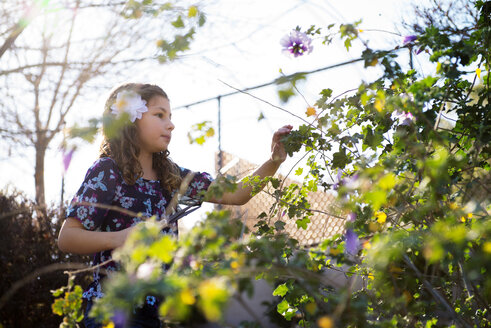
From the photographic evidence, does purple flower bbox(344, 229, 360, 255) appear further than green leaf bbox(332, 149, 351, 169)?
No

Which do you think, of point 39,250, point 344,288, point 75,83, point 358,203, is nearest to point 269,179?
point 358,203

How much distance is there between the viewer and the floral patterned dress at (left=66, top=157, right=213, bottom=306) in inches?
80.2

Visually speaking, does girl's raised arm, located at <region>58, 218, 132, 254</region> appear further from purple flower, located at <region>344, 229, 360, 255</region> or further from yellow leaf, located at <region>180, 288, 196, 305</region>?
yellow leaf, located at <region>180, 288, 196, 305</region>

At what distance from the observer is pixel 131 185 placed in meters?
2.22

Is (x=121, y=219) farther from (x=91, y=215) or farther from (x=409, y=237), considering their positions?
(x=409, y=237)

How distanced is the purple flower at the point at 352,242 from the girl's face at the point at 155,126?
3.30 feet

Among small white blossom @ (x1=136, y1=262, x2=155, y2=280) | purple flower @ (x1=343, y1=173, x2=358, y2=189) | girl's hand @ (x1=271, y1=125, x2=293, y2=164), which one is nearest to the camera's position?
small white blossom @ (x1=136, y1=262, x2=155, y2=280)

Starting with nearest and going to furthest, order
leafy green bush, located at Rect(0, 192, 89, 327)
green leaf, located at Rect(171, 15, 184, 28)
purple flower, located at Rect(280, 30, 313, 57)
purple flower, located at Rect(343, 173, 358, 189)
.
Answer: purple flower, located at Rect(343, 173, 358, 189), green leaf, located at Rect(171, 15, 184, 28), purple flower, located at Rect(280, 30, 313, 57), leafy green bush, located at Rect(0, 192, 89, 327)

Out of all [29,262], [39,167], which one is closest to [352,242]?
[29,262]

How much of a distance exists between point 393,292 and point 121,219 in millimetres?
1131

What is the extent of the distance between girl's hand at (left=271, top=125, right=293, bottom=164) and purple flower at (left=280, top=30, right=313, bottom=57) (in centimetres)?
35

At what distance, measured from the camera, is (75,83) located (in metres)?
6.83

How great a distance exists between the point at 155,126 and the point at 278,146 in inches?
21.2

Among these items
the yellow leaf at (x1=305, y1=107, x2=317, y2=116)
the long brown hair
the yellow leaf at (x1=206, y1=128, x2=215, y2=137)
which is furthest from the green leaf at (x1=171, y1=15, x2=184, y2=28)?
the long brown hair
